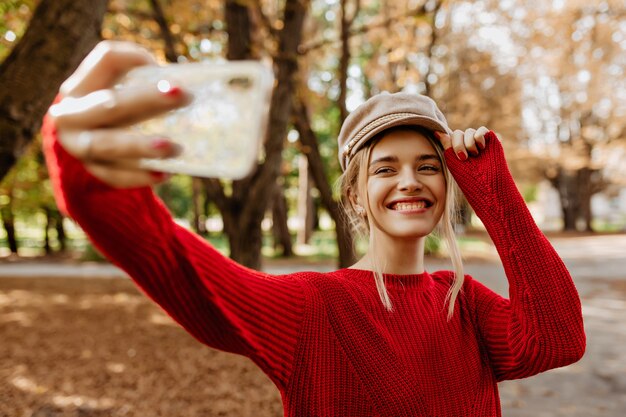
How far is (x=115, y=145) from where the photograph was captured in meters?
0.76

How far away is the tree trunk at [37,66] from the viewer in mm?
3074

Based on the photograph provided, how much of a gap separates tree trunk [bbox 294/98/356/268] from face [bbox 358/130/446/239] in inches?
176

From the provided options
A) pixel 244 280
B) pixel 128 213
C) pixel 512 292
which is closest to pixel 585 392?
pixel 512 292

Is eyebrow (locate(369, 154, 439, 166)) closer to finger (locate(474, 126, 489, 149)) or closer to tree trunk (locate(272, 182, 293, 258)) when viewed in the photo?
finger (locate(474, 126, 489, 149))

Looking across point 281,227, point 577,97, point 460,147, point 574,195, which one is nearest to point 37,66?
point 460,147

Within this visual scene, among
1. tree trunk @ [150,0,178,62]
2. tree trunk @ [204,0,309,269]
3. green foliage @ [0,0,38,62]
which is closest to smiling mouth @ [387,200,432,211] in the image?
green foliage @ [0,0,38,62]

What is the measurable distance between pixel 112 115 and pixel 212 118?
15 cm

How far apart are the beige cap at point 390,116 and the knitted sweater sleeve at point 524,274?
5.2 inches

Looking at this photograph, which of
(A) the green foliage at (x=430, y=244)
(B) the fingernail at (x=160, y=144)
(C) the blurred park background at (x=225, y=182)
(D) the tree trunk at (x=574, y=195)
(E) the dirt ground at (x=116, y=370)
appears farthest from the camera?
(D) the tree trunk at (x=574, y=195)

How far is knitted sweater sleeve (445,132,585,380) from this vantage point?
1.41m

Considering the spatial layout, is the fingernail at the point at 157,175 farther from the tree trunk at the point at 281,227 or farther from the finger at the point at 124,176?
the tree trunk at the point at 281,227

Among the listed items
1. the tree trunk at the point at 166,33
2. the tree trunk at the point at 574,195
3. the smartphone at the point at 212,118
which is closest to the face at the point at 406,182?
the smartphone at the point at 212,118

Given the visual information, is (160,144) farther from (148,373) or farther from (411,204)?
(148,373)

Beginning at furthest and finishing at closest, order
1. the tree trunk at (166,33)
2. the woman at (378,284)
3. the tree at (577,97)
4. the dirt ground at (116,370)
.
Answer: the tree at (577,97) < the tree trunk at (166,33) < the dirt ground at (116,370) < the woman at (378,284)
